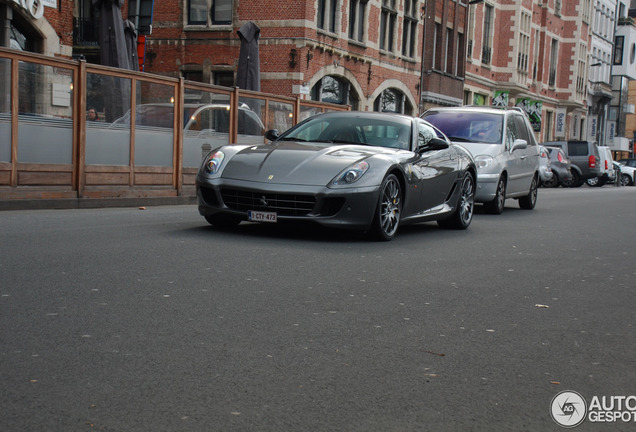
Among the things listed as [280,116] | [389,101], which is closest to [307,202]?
[280,116]

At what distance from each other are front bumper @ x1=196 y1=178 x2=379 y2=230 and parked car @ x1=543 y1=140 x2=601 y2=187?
30.6 m

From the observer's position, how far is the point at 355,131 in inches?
427

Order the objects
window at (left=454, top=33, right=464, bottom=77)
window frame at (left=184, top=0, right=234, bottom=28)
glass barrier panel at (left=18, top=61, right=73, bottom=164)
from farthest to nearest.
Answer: window at (left=454, top=33, right=464, bottom=77) < window frame at (left=184, top=0, right=234, bottom=28) < glass barrier panel at (left=18, top=61, right=73, bottom=164)

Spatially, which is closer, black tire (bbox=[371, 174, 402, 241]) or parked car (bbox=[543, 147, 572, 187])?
black tire (bbox=[371, 174, 402, 241])

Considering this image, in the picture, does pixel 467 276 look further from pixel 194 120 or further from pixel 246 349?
pixel 194 120

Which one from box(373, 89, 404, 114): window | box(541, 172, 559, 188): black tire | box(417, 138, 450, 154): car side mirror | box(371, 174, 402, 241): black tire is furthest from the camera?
box(373, 89, 404, 114): window

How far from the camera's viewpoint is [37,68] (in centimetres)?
1363

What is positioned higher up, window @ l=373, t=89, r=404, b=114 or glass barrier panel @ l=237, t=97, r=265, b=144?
window @ l=373, t=89, r=404, b=114

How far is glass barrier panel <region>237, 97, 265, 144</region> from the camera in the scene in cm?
1847

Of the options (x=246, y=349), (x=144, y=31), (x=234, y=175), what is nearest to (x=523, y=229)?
(x=234, y=175)

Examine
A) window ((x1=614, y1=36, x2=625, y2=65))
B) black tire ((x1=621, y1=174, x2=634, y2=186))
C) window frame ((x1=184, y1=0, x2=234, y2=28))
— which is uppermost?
window ((x1=614, y1=36, x2=625, y2=65))

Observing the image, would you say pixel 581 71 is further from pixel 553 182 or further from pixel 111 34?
pixel 111 34

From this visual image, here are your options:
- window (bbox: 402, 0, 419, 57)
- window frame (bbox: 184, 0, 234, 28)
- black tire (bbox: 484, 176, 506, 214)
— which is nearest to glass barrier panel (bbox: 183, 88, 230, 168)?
black tire (bbox: 484, 176, 506, 214)

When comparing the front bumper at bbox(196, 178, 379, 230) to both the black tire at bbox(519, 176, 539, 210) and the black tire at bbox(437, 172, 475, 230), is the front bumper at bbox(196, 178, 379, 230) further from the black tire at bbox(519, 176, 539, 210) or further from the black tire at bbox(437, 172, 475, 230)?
the black tire at bbox(519, 176, 539, 210)
